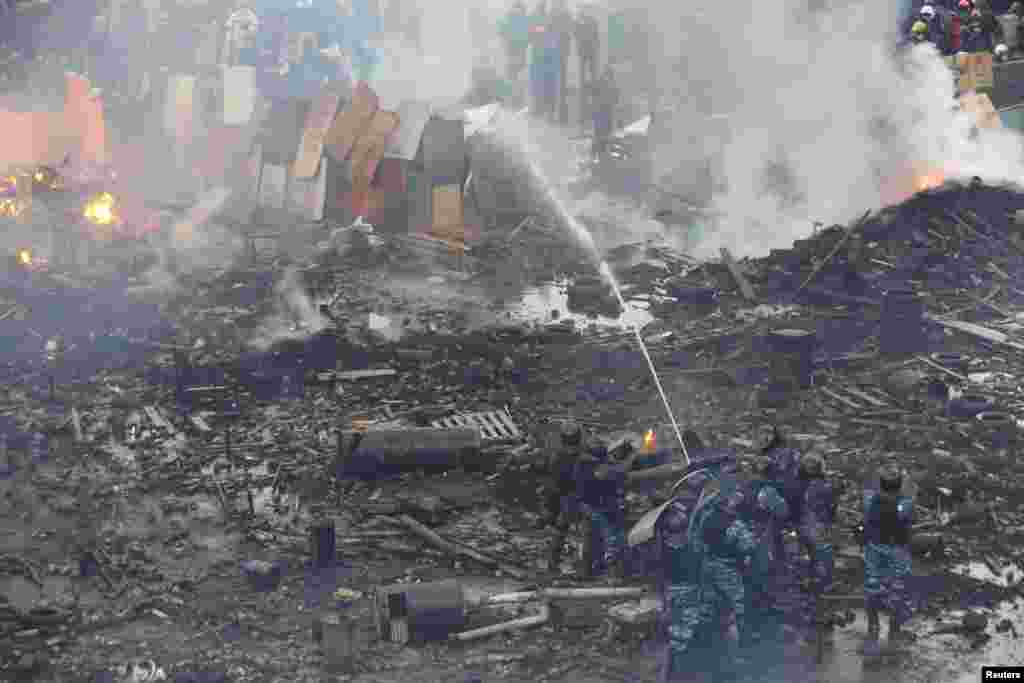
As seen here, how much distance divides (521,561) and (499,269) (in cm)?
1222

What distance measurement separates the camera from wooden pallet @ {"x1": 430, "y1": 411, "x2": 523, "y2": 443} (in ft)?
52.3

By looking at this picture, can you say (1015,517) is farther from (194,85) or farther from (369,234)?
(194,85)

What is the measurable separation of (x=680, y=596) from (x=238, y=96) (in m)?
23.7

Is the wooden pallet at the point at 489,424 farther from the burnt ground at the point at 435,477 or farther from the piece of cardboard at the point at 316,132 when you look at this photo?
the piece of cardboard at the point at 316,132

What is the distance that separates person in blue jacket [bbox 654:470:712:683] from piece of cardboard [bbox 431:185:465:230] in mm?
16639

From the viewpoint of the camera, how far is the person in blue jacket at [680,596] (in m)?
10.6

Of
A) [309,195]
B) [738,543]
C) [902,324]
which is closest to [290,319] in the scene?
[309,195]

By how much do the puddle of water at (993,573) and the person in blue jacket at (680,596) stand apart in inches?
128

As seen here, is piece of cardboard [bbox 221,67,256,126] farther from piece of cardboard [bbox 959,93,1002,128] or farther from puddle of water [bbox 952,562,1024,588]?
puddle of water [bbox 952,562,1024,588]

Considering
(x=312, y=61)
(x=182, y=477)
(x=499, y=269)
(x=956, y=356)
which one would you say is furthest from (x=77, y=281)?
(x=956, y=356)

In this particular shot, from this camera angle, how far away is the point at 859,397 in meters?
17.2

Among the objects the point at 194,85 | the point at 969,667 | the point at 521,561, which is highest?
the point at 194,85

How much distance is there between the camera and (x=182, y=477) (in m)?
15.0
